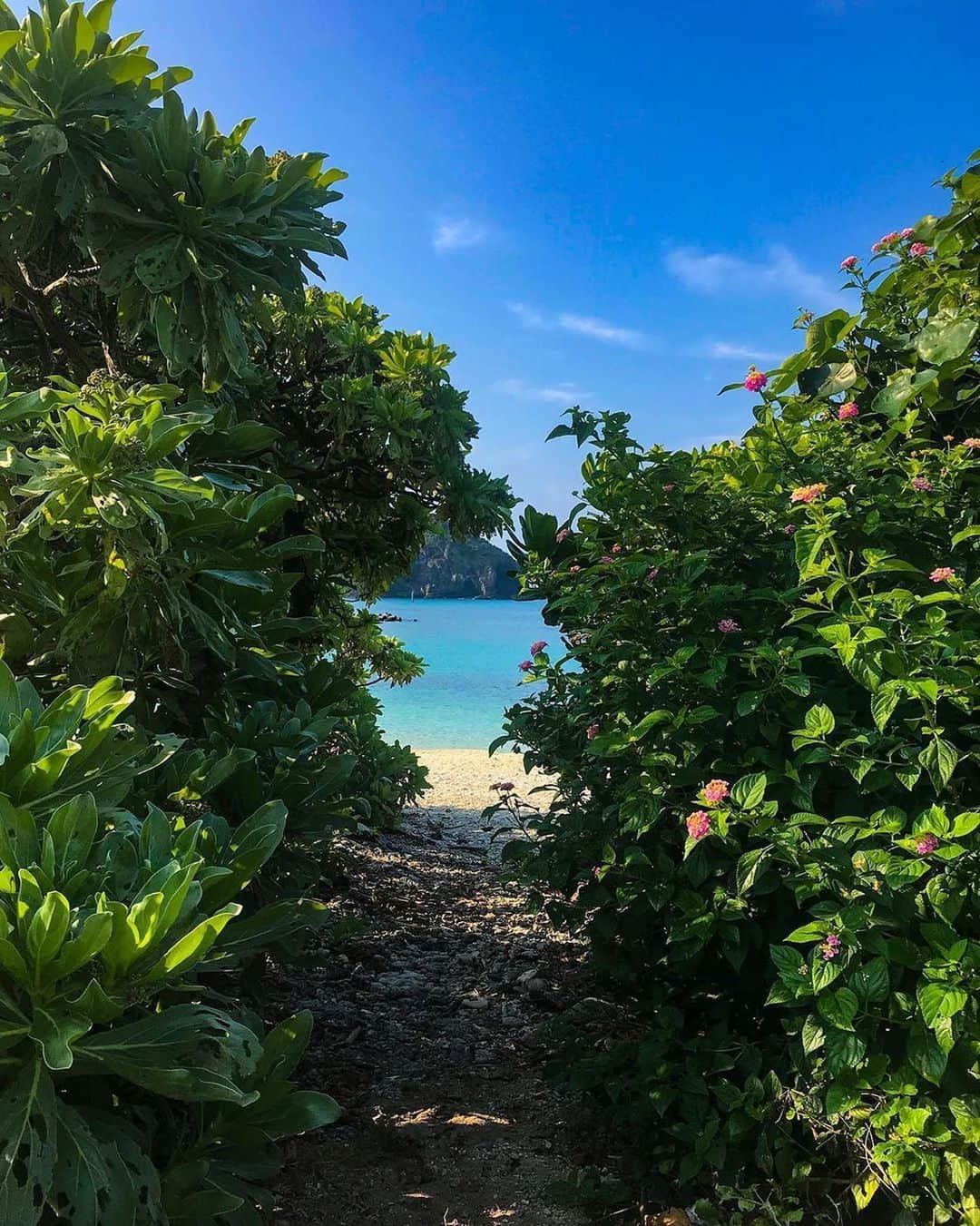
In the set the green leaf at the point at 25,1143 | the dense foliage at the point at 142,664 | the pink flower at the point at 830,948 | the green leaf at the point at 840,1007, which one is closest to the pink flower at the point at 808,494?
the pink flower at the point at 830,948

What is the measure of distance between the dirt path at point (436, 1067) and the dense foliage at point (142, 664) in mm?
671

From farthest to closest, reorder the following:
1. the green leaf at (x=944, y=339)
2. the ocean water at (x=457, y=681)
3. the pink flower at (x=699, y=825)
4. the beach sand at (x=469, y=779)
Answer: the ocean water at (x=457, y=681) → the beach sand at (x=469, y=779) → the green leaf at (x=944, y=339) → the pink flower at (x=699, y=825)

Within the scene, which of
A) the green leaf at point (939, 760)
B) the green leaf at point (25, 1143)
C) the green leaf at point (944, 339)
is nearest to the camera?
the green leaf at point (25, 1143)

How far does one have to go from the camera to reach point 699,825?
1895mm

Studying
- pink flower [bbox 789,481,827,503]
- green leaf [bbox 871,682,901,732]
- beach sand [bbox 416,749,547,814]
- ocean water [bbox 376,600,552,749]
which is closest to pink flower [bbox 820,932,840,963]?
green leaf [bbox 871,682,901,732]

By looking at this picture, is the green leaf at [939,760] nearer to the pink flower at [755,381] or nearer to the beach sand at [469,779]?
the pink flower at [755,381]

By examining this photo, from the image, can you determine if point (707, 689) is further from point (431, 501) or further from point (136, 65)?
point (431, 501)

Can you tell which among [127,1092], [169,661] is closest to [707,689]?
[169,661]

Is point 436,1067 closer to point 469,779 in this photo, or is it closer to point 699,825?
point 699,825

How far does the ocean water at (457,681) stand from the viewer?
19.1 m

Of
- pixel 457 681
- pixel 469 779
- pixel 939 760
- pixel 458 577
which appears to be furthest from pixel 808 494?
pixel 458 577

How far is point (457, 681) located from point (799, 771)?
33.8 meters

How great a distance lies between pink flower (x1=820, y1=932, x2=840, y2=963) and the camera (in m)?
1.73

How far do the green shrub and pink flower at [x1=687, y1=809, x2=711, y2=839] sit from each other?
37.5 inches
